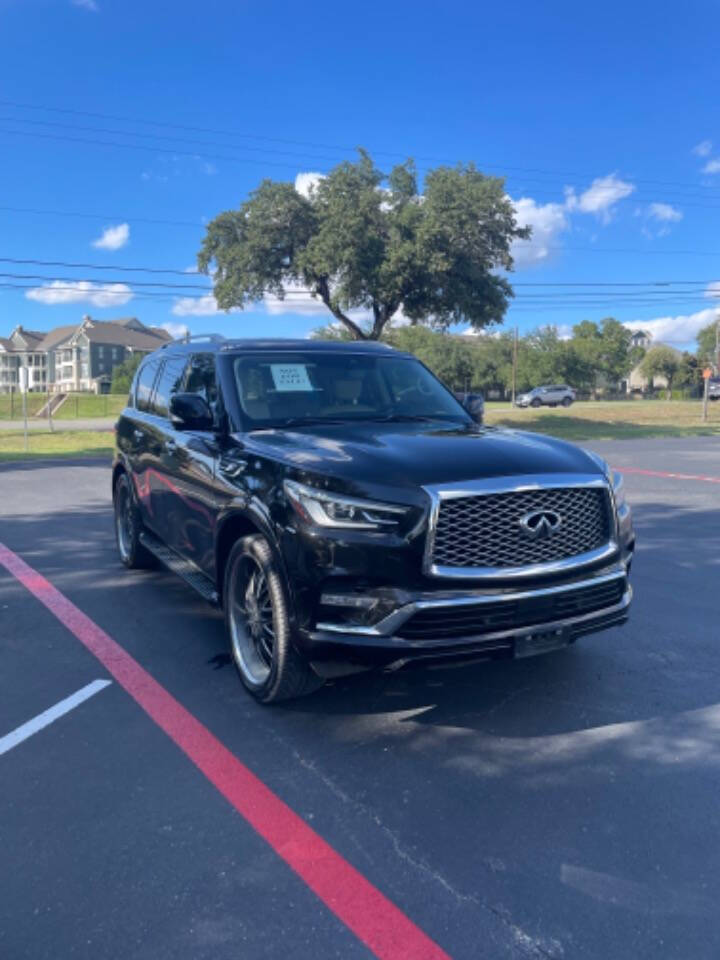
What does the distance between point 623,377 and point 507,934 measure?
12018 cm

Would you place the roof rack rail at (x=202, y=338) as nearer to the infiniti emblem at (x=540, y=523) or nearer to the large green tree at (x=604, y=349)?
the infiniti emblem at (x=540, y=523)

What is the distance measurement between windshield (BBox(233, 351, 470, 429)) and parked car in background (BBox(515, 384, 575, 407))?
5572 centimetres

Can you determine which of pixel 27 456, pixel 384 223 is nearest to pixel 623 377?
pixel 384 223

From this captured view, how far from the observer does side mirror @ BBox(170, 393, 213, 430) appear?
14.6ft

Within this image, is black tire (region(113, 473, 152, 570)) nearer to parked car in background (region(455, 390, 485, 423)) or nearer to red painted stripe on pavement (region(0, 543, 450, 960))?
red painted stripe on pavement (region(0, 543, 450, 960))

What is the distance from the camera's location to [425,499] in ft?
10.8

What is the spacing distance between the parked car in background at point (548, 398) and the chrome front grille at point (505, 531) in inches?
2248

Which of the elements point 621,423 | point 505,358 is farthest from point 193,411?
point 505,358

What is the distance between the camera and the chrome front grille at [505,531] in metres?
3.32

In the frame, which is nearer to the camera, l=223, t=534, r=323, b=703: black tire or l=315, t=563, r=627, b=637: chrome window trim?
l=315, t=563, r=627, b=637: chrome window trim

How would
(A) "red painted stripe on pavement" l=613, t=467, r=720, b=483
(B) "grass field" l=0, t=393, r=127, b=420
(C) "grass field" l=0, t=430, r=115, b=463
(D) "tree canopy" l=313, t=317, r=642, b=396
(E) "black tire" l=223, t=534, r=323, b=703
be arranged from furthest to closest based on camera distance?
(D) "tree canopy" l=313, t=317, r=642, b=396 < (B) "grass field" l=0, t=393, r=127, b=420 < (C) "grass field" l=0, t=430, r=115, b=463 < (A) "red painted stripe on pavement" l=613, t=467, r=720, b=483 < (E) "black tire" l=223, t=534, r=323, b=703

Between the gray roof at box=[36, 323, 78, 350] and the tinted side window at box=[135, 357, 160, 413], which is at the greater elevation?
the gray roof at box=[36, 323, 78, 350]

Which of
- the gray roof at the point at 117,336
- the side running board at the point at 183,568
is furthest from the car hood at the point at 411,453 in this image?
the gray roof at the point at 117,336

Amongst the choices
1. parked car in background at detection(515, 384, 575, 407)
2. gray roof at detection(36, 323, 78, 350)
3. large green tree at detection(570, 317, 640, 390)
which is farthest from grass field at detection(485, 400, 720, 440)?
gray roof at detection(36, 323, 78, 350)
